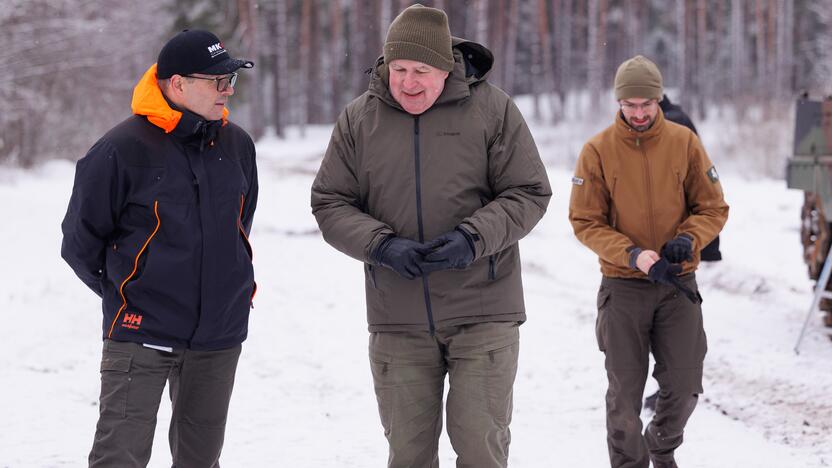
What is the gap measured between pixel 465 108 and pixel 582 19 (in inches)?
1621

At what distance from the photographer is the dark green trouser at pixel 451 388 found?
3652 mm

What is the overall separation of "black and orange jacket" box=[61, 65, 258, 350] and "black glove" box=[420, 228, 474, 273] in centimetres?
84

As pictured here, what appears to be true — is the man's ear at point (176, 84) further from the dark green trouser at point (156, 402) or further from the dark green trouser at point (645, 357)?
the dark green trouser at point (645, 357)

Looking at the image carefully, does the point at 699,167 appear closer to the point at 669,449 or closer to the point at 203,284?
the point at 669,449

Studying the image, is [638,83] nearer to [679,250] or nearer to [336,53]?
[679,250]

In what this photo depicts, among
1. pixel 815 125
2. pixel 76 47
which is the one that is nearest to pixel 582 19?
pixel 76 47

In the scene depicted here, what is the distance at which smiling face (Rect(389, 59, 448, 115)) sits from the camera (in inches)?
142

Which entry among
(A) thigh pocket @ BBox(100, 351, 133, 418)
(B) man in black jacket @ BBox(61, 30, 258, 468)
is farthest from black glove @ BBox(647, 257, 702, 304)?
(A) thigh pocket @ BBox(100, 351, 133, 418)

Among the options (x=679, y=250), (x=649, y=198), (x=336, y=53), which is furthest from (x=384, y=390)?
(x=336, y=53)

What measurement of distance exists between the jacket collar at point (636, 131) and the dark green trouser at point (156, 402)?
2.01 m

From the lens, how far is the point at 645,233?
4.68m

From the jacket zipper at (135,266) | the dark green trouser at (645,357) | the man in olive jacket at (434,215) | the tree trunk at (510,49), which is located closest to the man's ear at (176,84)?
the jacket zipper at (135,266)

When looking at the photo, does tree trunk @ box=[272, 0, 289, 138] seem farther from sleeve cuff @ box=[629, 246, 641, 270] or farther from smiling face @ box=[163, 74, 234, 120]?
smiling face @ box=[163, 74, 234, 120]

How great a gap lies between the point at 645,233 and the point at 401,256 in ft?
5.51
